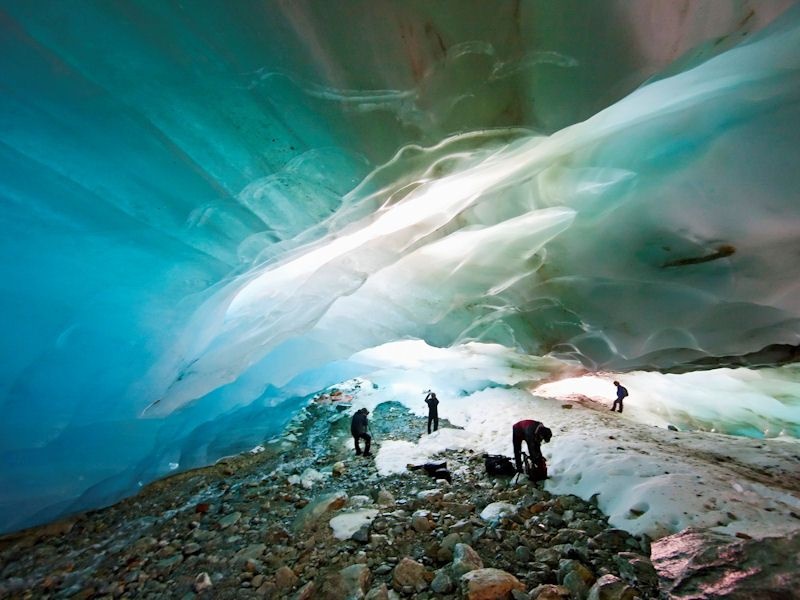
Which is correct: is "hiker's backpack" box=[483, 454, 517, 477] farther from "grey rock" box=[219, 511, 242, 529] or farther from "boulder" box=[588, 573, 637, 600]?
"grey rock" box=[219, 511, 242, 529]

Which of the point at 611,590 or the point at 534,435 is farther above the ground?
the point at 534,435

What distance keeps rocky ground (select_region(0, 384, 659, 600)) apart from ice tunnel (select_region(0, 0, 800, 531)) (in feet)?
2.37

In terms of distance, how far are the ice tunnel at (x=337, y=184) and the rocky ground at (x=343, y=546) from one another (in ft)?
2.37

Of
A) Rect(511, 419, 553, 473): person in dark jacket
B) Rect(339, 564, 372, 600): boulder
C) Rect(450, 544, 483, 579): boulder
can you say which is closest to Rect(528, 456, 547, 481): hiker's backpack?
Rect(511, 419, 553, 473): person in dark jacket

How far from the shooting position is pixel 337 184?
2.96 meters

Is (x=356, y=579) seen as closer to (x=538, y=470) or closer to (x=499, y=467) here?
(x=538, y=470)

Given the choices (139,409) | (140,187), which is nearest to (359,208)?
(140,187)

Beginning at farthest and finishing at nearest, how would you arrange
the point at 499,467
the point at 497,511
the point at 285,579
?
the point at 499,467 < the point at 497,511 < the point at 285,579

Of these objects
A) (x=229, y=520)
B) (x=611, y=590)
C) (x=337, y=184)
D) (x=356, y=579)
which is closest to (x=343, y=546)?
(x=356, y=579)

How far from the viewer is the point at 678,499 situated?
304 cm

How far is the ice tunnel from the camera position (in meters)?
1.95

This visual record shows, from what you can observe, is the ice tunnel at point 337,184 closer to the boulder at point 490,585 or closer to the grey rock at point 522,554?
the boulder at point 490,585

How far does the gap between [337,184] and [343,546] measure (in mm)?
3286

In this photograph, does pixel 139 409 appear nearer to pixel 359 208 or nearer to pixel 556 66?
pixel 359 208
